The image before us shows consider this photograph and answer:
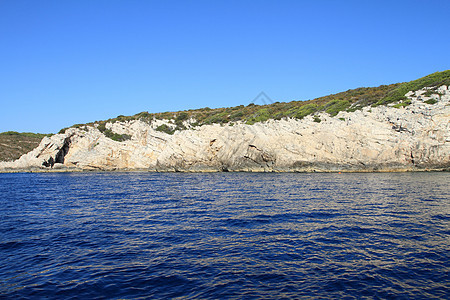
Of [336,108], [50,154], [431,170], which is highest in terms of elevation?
[336,108]

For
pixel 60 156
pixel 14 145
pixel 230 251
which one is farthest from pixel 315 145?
pixel 14 145

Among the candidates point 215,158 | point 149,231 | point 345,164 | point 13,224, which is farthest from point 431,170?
point 13,224

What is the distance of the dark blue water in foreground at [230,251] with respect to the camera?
26.8 ft

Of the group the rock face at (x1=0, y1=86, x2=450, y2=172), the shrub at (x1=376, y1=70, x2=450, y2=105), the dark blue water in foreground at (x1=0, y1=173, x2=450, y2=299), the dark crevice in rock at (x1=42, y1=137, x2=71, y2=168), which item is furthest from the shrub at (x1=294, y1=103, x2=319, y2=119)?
the dark blue water in foreground at (x1=0, y1=173, x2=450, y2=299)

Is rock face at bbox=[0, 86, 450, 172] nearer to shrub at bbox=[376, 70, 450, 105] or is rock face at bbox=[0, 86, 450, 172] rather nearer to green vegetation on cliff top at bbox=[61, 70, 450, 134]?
shrub at bbox=[376, 70, 450, 105]

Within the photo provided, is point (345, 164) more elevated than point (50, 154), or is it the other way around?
point (50, 154)

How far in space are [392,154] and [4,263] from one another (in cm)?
4835

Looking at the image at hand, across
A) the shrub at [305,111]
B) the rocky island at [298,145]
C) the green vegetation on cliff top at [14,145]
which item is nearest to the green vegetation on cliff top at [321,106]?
the shrub at [305,111]

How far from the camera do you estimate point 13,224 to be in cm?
1612

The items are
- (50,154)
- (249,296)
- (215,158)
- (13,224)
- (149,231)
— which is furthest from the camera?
(50,154)

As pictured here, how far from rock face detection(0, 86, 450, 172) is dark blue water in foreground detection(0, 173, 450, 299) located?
95.8 feet

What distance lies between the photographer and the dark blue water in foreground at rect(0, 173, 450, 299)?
8.16 m

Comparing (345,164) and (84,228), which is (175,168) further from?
(84,228)

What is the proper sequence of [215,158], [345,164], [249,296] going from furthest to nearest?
[215,158]
[345,164]
[249,296]
